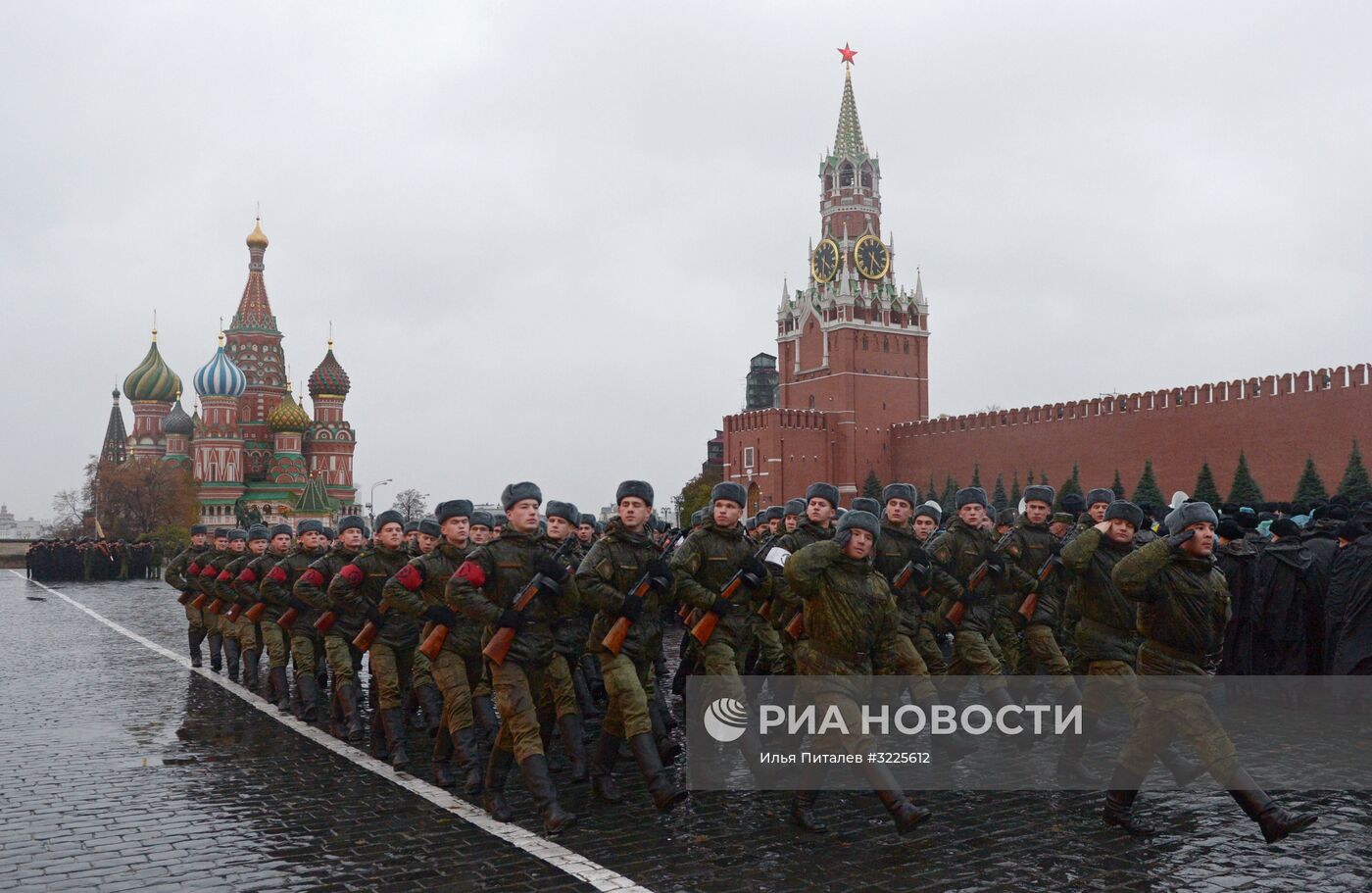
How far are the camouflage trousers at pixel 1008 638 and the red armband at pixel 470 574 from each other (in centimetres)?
383

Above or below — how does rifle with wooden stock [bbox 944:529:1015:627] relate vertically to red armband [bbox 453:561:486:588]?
below

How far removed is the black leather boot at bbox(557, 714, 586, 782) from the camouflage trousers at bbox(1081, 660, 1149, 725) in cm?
320

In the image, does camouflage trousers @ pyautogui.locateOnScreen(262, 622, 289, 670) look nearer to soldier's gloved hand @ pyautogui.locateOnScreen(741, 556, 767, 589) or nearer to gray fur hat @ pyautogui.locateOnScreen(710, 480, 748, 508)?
gray fur hat @ pyautogui.locateOnScreen(710, 480, 748, 508)

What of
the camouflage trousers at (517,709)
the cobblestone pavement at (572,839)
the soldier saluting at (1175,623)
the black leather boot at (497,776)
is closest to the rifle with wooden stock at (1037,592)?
the cobblestone pavement at (572,839)

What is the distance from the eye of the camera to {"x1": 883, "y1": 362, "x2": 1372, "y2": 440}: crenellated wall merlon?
48938 millimetres

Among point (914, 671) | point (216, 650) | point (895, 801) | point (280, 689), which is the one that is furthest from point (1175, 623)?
point (216, 650)

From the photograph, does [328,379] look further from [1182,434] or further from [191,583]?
[191,583]


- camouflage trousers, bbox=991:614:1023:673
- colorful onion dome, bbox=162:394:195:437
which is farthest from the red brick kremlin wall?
colorful onion dome, bbox=162:394:195:437

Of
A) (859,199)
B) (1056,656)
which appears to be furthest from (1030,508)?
(859,199)

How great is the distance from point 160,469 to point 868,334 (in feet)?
168

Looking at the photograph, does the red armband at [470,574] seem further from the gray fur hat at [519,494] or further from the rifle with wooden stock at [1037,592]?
the rifle with wooden stock at [1037,592]

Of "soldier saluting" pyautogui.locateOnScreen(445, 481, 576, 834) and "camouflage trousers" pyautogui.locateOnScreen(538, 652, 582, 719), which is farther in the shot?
"camouflage trousers" pyautogui.locateOnScreen(538, 652, 582, 719)

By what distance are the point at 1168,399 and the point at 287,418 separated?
67246mm

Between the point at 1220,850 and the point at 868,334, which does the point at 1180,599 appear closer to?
the point at 1220,850
